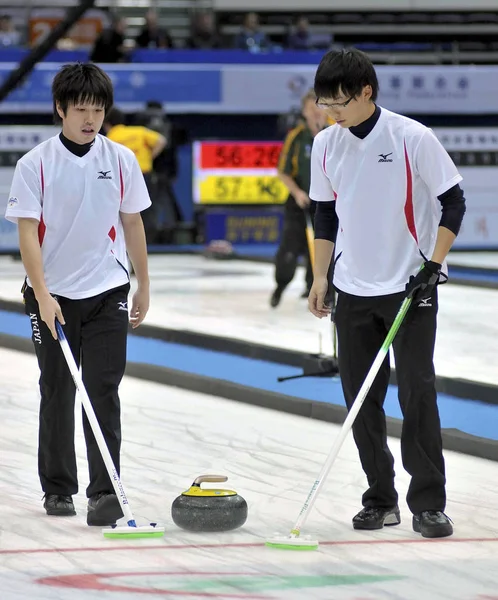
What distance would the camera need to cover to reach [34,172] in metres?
4.21

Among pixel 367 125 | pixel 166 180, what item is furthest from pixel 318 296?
pixel 166 180

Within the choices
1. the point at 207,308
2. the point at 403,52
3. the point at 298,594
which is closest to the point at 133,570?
the point at 298,594

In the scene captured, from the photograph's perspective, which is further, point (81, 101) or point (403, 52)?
point (403, 52)

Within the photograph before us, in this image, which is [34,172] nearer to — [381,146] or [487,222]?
[381,146]

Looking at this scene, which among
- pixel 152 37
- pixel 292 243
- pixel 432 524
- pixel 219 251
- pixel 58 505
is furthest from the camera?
pixel 152 37

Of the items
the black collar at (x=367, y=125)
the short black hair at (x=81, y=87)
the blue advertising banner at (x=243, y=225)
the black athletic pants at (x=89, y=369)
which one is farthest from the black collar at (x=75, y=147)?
the blue advertising banner at (x=243, y=225)

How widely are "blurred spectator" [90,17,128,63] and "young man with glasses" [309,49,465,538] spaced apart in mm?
12148

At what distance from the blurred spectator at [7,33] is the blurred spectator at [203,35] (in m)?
2.26

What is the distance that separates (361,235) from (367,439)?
66 cm

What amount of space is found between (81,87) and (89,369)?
0.92 metres

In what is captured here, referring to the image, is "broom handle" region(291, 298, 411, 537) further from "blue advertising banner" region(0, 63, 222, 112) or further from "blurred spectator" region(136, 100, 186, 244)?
"blue advertising banner" region(0, 63, 222, 112)

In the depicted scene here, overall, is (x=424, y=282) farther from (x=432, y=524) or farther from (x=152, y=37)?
(x=152, y=37)

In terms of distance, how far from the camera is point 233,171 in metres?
16.0

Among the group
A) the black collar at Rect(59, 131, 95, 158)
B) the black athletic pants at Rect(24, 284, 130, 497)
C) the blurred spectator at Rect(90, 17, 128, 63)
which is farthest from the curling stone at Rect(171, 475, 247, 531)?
the blurred spectator at Rect(90, 17, 128, 63)
